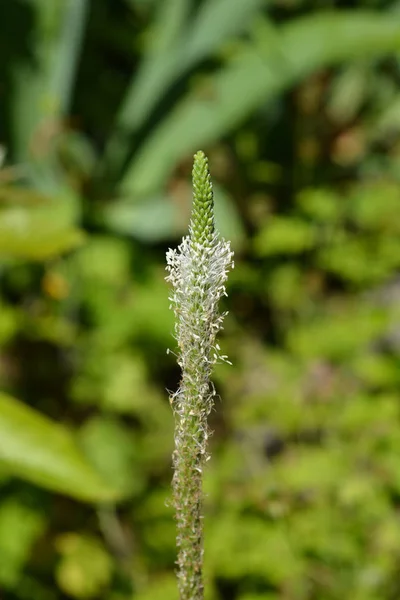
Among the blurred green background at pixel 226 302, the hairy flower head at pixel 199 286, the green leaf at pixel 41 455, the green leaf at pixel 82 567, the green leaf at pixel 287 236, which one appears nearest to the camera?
the hairy flower head at pixel 199 286

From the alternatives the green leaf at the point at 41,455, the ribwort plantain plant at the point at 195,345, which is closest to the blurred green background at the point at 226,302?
the green leaf at the point at 41,455

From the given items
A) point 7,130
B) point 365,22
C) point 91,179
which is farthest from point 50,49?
point 365,22

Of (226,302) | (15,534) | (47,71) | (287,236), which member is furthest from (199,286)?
(226,302)

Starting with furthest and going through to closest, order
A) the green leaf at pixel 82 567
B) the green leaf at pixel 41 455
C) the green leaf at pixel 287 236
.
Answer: the green leaf at pixel 287 236
the green leaf at pixel 82 567
the green leaf at pixel 41 455

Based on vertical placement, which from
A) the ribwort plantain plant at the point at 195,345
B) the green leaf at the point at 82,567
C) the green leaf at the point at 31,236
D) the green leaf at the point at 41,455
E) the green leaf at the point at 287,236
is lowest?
the ribwort plantain plant at the point at 195,345

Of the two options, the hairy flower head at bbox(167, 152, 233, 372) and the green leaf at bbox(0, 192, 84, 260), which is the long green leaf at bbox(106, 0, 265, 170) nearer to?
the green leaf at bbox(0, 192, 84, 260)

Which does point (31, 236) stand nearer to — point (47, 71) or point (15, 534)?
point (15, 534)

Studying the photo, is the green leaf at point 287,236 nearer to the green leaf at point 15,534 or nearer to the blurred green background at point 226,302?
the blurred green background at point 226,302
